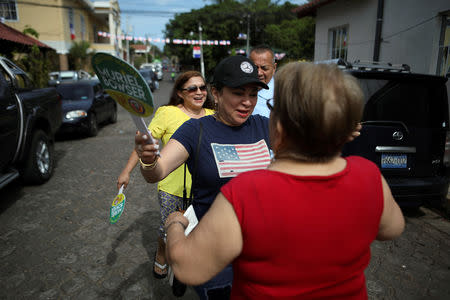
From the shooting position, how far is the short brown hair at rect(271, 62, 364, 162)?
0.95m

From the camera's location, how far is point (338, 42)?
1264cm

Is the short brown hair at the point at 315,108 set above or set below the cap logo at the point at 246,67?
below

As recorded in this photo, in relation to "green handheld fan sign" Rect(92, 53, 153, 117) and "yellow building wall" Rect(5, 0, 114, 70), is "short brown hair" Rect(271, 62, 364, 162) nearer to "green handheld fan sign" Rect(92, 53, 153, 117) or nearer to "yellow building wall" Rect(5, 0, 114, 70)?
"green handheld fan sign" Rect(92, 53, 153, 117)

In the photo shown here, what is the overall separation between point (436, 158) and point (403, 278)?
172 cm

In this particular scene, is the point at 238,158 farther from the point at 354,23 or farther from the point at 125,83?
the point at 354,23

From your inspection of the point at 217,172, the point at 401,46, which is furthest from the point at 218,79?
the point at 401,46

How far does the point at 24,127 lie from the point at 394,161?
→ 520cm

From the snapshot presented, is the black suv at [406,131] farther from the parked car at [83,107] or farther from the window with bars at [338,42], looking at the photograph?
the window with bars at [338,42]

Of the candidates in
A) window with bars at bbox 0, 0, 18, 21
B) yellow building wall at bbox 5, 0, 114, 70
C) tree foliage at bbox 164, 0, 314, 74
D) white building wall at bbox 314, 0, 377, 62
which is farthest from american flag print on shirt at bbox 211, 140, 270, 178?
tree foliage at bbox 164, 0, 314, 74

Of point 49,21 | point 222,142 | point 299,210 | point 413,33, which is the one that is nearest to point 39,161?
point 222,142

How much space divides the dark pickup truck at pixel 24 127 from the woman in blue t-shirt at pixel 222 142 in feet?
11.7

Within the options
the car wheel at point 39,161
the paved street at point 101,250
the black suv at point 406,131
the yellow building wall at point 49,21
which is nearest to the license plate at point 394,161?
the black suv at point 406,131

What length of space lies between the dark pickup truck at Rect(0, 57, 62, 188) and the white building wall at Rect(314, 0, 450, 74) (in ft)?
27.9

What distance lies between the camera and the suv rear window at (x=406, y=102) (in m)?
3.80
